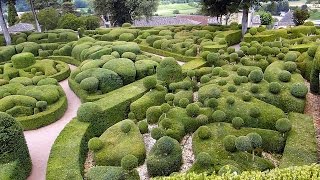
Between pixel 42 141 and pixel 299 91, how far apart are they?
14.6 meters

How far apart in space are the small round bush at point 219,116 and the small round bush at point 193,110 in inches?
37.1

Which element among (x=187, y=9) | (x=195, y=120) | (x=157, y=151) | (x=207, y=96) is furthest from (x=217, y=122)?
(x=187, y=9)

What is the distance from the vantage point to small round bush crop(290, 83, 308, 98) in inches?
762

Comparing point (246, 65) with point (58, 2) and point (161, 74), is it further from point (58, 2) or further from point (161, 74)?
point (58, 2)

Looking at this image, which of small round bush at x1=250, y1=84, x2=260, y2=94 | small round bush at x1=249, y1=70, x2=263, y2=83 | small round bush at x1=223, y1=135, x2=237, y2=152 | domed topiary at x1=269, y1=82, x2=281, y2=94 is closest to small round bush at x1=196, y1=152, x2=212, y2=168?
small round bush at x1=223, y1=135, x2=237, y2=152

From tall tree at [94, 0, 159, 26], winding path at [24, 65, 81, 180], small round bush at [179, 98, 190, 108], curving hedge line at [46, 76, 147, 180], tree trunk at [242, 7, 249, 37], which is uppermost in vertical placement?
tall tree at [94, 0, 159, 26]

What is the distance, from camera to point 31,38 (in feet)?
129

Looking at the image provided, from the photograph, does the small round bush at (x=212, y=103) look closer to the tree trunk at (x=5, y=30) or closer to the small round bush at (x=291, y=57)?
the small round bush at (x=291, y=57)

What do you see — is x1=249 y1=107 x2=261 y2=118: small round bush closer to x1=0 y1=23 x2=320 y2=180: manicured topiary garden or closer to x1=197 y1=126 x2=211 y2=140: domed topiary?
x1=0 y1=23 x2=320 y2=180: manicured topiary garden

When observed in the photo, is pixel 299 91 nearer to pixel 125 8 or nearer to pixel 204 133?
pixel 204 133

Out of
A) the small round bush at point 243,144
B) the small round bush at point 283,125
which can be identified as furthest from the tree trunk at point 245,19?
the small round bush at point 243,144

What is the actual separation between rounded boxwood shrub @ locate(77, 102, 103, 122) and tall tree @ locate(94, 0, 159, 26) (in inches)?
1141

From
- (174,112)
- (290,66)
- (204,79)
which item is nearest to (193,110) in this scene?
(174,112)

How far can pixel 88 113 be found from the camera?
1909cm
